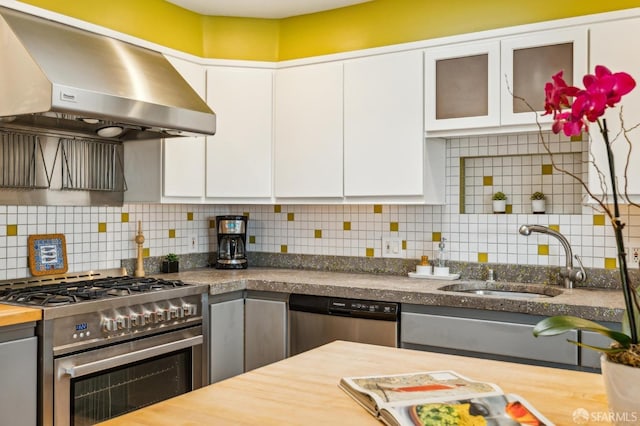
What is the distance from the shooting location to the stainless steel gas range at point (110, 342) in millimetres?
2365

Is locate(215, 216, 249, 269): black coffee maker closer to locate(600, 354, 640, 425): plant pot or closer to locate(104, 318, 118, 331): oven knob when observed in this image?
locate(104, 318, 118, 331): oven knob

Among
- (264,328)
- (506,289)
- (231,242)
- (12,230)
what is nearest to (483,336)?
(506,289)

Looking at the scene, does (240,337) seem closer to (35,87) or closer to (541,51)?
(35,87)

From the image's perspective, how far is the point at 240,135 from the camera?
11.7ft

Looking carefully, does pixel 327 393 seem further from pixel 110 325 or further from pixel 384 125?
pixel 384 125

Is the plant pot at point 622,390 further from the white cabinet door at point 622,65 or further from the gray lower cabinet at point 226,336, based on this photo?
the gray lower cabinet at point 226,336

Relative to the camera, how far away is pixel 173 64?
332 cm

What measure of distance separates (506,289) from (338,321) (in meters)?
0.92

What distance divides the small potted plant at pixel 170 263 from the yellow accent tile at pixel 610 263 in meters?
2.41

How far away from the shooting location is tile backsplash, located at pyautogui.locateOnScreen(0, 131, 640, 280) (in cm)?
302

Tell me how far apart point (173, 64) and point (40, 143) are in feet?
2.71

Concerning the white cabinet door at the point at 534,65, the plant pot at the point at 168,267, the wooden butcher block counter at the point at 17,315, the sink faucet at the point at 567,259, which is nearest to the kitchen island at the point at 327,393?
the wooden butcher block counter at the point at 17,315

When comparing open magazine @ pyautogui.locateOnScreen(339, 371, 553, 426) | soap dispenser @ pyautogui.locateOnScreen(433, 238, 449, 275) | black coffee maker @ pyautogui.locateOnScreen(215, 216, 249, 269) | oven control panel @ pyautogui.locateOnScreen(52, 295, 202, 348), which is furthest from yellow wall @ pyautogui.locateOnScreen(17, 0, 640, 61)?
open magazine @ pyautogui.locateOnScreen(339, 371, 553, 426)

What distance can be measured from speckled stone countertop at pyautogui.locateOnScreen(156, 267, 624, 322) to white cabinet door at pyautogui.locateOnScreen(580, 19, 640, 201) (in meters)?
0.54
